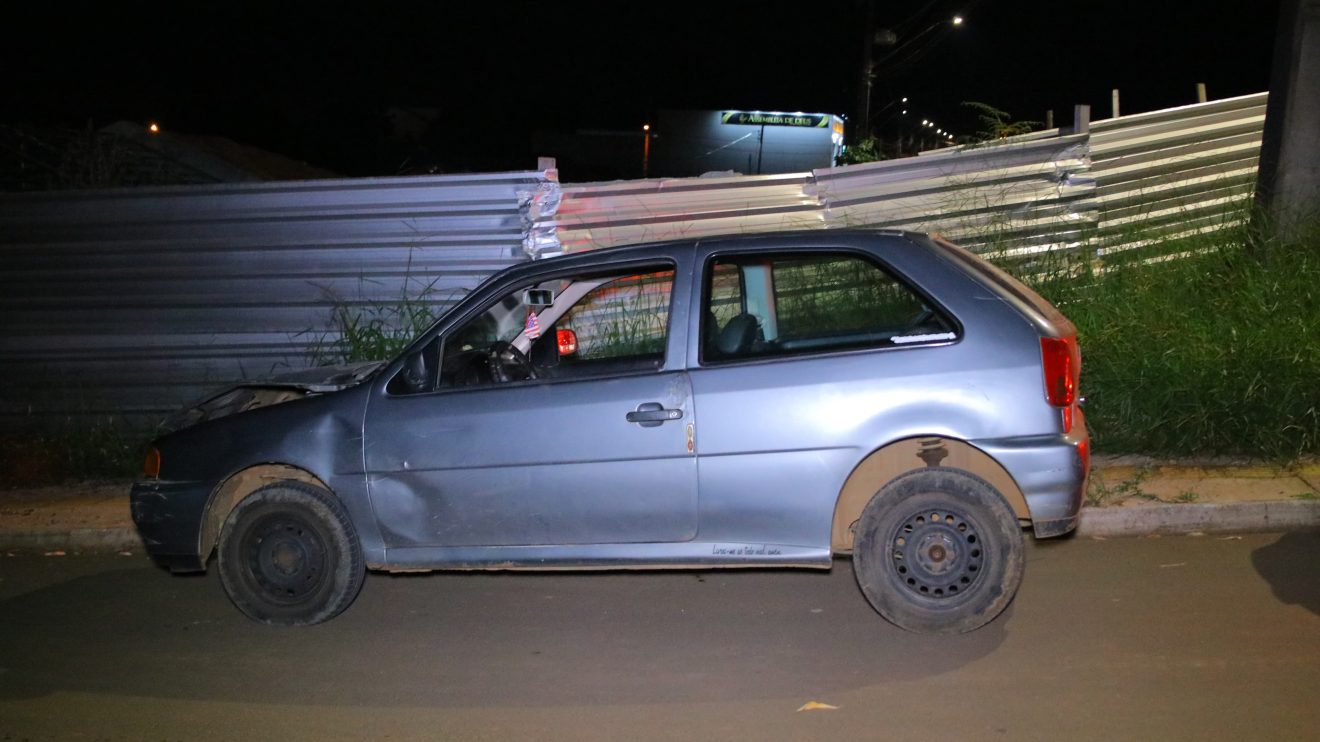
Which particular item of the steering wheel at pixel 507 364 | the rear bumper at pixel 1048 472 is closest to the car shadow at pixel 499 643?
the rear bumper at pixel 1048 472

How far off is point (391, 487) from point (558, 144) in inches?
1540

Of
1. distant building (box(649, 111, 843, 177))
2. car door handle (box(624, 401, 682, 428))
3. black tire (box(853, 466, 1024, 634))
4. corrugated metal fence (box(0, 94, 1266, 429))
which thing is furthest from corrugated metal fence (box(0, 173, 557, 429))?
distant building (box(649, 111, 843, 177))

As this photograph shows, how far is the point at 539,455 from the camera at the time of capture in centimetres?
528

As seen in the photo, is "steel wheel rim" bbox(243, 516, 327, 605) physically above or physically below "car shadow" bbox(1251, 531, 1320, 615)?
above

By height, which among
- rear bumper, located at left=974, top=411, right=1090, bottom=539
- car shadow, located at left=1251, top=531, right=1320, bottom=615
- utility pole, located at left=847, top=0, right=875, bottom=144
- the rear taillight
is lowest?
car shadow, located at left=1251, top=531, right=1320, bottom=615

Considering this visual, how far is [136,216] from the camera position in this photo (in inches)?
400

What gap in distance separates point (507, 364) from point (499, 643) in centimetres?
139

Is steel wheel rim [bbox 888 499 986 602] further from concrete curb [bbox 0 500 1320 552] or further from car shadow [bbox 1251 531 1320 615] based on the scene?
concrete curb [bbox 0 500 1320 552]

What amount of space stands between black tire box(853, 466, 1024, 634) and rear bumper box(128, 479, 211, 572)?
10.6ft

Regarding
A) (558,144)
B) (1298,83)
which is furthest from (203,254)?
(558,144)

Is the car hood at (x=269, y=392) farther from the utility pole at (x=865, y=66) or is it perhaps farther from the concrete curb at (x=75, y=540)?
the utility pole at (x=865, y=66)

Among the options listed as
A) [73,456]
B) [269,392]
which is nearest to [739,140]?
[73,456]

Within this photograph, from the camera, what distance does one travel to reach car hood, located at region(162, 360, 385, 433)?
6047 mm

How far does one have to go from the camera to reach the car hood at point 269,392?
6.05 metres
